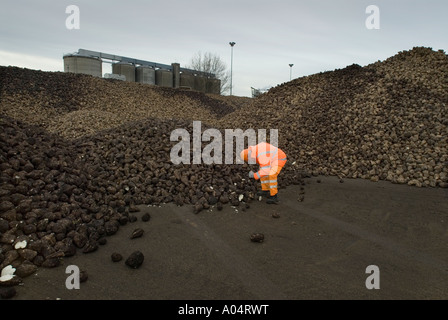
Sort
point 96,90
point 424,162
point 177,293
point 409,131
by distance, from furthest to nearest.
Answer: point 96,90 < point 409,131 < point 424,162 < point 177,293

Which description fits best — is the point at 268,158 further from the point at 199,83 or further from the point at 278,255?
the point at 199,83

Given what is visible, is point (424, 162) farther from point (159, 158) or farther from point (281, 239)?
point (159, 158)

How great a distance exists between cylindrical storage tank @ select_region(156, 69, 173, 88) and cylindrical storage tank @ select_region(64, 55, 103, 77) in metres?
5.51

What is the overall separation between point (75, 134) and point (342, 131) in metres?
8.99

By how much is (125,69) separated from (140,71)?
1363 mm

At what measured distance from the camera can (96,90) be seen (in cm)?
1905

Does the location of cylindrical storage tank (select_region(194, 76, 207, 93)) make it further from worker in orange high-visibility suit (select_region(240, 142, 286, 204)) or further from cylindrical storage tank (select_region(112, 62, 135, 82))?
worker in orange high-visibility suit (select_region(240, 142, 286, 204))

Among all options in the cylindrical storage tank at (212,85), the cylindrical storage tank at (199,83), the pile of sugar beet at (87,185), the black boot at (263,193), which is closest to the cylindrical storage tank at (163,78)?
the cylindrical storage tank at (199,83)

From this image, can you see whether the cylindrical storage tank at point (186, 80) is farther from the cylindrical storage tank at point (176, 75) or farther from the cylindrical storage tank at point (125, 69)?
the cylindrical storage tank at point (125, 69)

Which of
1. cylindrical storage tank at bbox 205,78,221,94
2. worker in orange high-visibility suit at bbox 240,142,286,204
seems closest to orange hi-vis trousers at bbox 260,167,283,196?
worker in orange high-visibility suit at bbox 240,142,286,204

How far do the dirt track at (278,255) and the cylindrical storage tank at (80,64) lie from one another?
2438cm

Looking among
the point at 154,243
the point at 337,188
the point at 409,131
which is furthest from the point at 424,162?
the point at 154,243

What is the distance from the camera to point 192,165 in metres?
6.31

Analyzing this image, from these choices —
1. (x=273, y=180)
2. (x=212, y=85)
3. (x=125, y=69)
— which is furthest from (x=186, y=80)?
(x=273, y=180)
